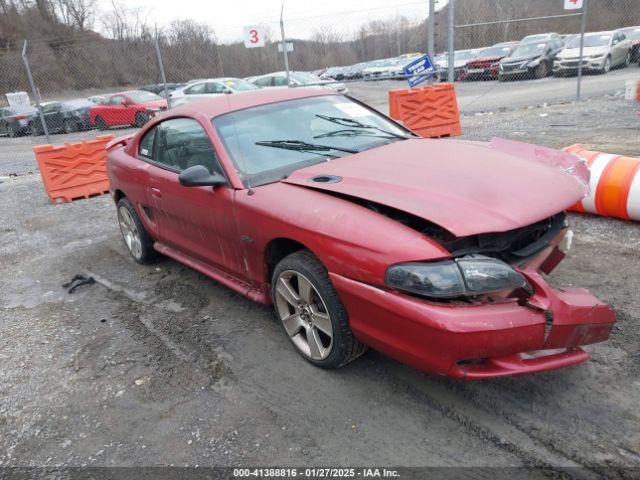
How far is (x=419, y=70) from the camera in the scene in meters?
10.1

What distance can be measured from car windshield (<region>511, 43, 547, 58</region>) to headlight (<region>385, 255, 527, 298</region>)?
2146 centimetres

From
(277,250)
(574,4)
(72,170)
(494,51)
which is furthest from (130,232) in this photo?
(494,51)

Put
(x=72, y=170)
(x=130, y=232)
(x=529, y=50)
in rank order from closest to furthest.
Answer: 1. (x=130, y=232)
2. (x=72, y=170)
3. (x=529, y=50)

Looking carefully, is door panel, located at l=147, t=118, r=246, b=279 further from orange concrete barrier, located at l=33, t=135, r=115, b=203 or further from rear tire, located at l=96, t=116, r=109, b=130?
rear tire, located at l=96, t=116, r=109, b=130

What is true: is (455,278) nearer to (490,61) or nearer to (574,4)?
(574,4)

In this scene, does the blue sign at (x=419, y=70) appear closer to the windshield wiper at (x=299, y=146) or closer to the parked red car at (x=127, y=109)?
the windshield wiper at (x=299, y=146)

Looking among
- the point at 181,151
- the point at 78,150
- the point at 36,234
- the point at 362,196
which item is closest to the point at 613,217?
the point at 362,196

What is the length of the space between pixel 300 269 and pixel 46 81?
83.4ft

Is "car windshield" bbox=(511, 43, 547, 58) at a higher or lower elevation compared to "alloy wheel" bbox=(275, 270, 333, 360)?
higher

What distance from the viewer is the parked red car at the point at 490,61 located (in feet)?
73.5

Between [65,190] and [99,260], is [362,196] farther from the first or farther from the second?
[65,190]

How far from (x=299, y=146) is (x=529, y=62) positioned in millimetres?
20263

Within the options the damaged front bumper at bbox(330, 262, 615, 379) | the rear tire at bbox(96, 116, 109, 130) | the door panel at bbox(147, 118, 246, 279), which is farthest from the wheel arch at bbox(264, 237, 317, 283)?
the rear tire at bbox(96, 116, 109, 130)

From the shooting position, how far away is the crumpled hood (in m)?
2.49
